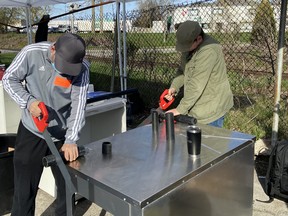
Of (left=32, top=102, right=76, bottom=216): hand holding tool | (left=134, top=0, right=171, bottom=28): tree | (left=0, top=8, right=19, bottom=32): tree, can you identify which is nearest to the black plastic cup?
(left=32, top=102, right=76, bottom=216): hand holding tool

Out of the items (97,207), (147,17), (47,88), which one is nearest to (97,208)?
(97,207)

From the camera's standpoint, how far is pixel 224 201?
1922 mm

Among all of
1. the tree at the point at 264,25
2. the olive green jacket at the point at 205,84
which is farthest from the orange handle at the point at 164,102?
the tree at the point at 264,25

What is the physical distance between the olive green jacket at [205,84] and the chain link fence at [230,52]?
210 cm

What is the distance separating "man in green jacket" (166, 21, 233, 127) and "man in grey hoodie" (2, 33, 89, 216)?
2.50 feet

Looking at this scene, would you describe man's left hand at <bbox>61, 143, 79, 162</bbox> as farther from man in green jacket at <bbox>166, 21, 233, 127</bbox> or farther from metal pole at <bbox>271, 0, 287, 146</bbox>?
metal pole at <bbox>271, 0, 287, 146</bbox>

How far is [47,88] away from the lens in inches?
80.8

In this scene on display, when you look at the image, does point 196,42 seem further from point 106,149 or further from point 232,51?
point 232,51

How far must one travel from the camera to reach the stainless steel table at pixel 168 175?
1.50m

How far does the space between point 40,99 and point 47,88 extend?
9 centimetres

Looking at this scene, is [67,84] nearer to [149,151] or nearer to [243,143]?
[149,151]

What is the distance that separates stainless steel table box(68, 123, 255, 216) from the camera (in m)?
1.50

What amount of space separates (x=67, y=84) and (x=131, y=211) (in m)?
0.99

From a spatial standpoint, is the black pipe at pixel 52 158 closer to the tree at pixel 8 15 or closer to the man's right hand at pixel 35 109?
the man's right hand at pixel 35 109
